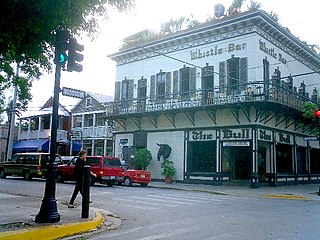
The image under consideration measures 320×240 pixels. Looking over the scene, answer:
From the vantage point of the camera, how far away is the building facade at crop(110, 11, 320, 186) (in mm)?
24359

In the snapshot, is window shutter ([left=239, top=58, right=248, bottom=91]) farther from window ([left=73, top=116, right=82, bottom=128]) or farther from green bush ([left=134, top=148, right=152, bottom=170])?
window ([left=73, top=116, right=82, bottom=128])

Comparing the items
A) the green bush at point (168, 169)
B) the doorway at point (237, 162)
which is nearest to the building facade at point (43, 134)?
the green bush at point (168, 169)

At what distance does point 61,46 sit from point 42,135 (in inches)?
1427

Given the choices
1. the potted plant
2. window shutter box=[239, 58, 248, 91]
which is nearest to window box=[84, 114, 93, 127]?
the potted plant

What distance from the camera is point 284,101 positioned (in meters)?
25.0

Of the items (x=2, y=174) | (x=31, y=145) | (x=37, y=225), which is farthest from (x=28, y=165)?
(x=37, y=225)

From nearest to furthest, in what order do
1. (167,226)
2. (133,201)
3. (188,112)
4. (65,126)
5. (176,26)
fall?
(167,226) → (133,201) → (188,112) → (176,26) → (65,126)

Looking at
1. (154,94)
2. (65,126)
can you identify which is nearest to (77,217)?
(154,94)

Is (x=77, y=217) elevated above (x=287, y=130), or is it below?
below

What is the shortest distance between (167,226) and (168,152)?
19138 millimetres

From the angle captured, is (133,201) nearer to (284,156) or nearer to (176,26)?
(284,156)

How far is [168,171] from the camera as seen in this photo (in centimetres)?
2681

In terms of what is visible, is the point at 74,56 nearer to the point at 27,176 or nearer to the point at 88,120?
the point at 27,176

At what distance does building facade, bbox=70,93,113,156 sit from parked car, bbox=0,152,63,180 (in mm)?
10578
